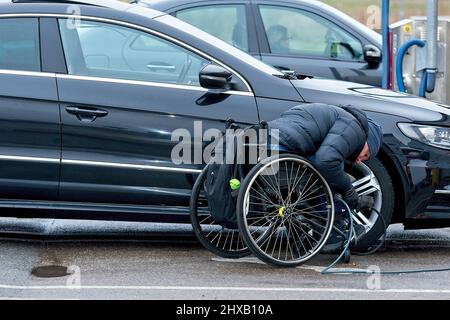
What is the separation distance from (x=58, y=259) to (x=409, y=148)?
235cm

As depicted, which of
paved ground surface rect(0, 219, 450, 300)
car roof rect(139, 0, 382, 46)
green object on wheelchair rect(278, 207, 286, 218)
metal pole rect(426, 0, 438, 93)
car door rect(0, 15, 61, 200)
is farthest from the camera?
metal pole rect(426, 0, 438, 93)

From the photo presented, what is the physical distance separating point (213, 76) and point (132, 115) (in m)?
0.57

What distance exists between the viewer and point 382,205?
7.64 meters

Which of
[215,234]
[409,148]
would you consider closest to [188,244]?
[215,234]

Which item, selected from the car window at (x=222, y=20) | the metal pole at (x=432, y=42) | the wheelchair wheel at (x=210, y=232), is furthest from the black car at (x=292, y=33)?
the wheelchair wheel at (x=210, y=232)

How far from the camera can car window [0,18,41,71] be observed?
7719 millimetres

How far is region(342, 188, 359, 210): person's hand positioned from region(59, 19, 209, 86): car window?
50.5 inches

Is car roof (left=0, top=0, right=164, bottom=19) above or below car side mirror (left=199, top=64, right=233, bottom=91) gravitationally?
above

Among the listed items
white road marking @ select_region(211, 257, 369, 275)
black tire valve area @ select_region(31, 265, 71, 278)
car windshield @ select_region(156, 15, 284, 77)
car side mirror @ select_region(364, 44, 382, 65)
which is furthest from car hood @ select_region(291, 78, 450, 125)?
car side mirror @ select_region(364, 44, 382, 65)

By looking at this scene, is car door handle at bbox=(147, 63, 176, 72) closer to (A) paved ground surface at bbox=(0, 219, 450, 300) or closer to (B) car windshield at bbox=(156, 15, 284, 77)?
(B) car windshield at bbox=(156, 15, 284, 77)

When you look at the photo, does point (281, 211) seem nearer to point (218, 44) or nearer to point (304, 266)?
point (304, 266)

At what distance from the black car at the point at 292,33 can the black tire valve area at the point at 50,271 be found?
4.58 metres

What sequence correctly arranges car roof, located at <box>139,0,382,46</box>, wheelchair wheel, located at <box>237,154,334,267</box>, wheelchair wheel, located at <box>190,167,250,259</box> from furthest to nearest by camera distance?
car roof, located at <box>139,0,382,46</box>
wheelchair wheel, located at <box>190,167,250,259</box>
wheelchair wheel, located at <box>237,154,334,267</box>

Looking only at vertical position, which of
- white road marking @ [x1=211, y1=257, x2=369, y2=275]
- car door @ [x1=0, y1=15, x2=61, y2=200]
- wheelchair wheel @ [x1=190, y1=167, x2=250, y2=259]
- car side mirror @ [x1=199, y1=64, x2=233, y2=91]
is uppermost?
car side mirror @ [x1=199, y1=64, x2=233, y2=91]
